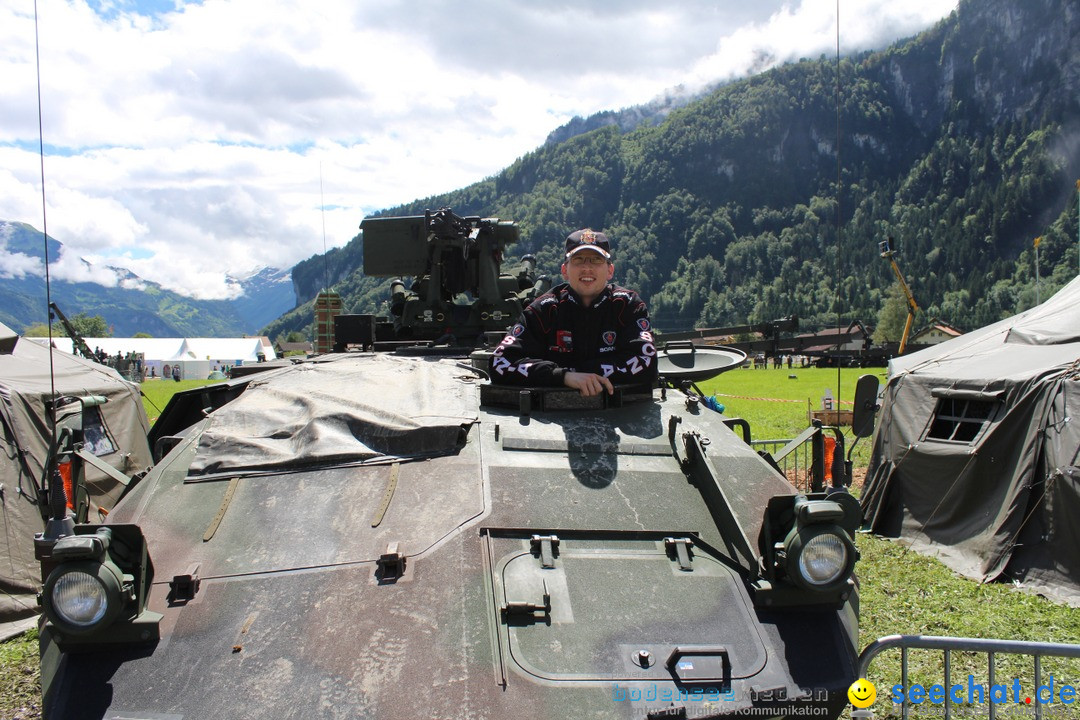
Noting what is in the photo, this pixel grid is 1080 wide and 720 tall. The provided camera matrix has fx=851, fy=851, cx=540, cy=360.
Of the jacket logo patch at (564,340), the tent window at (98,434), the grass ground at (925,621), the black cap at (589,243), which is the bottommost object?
the grass ground at (925,621)

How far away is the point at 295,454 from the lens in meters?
4.25

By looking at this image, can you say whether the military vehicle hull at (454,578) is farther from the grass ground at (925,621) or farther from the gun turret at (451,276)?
the gun turret at (451,276)

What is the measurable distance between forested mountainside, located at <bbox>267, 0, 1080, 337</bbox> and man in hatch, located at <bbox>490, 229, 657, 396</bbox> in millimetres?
84422

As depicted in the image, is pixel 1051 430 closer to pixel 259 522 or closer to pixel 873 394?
pixel 873 394

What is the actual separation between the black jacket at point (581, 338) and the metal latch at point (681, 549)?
3.93 feet

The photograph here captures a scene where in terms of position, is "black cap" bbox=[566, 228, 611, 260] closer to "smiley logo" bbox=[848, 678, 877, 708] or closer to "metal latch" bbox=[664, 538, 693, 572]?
"metal latch" bbox=[664, 538, 693, 572]

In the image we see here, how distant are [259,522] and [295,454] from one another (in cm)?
50

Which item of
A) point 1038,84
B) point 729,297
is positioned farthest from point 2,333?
point 1038,84

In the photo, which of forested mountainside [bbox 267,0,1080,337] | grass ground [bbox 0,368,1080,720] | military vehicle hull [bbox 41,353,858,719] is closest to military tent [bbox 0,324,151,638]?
grass ground [bbox 0,368,1080,720]

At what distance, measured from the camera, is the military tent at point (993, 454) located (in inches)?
319

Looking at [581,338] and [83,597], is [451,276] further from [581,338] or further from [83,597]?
[83,597]

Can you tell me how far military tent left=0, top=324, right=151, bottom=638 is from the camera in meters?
7.42

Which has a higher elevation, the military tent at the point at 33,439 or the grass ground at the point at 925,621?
the military tent at the point at 33,439

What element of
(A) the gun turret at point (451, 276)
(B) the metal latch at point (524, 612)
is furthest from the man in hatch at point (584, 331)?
(A) the gun turret at point (451, 276)
